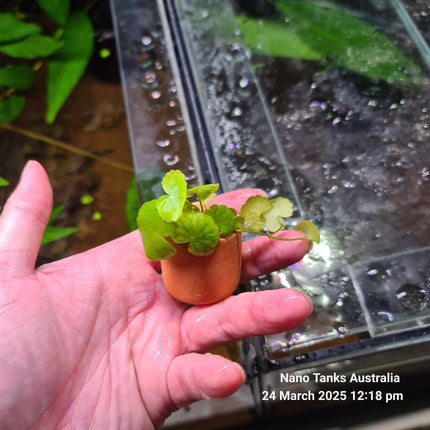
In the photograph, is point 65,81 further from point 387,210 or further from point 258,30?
point 387,210

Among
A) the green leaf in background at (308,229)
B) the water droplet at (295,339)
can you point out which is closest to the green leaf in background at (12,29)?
the green leaf in background at (308,229)

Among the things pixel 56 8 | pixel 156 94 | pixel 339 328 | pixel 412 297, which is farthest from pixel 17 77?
pixel 412 297

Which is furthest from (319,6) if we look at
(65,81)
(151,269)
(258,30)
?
(151,269)

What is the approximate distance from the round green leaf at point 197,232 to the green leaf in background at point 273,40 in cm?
109

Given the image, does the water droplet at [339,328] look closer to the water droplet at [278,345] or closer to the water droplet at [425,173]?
the water droplet at [278,345]

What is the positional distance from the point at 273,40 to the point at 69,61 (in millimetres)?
840

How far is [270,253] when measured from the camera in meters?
0.95

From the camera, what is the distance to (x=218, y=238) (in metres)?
0.74

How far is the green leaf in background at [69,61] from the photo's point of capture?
1.66 m

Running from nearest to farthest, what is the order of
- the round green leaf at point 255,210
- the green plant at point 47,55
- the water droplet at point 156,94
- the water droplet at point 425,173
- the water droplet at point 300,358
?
the round green leaf at point 255,210, the water droplet at point 300,358, the water droplet at point 425,173, the water droplet at point 156,94, the green plant at point 47,55

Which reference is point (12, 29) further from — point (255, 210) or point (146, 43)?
point (255, 210)

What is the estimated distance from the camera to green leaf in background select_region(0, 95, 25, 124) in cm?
164

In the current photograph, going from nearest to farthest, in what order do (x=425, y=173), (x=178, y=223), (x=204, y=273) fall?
1. (x=178, y=223)
2. (x=204, y=273)
3. (x=425, y=173)

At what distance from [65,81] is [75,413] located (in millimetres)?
1307
